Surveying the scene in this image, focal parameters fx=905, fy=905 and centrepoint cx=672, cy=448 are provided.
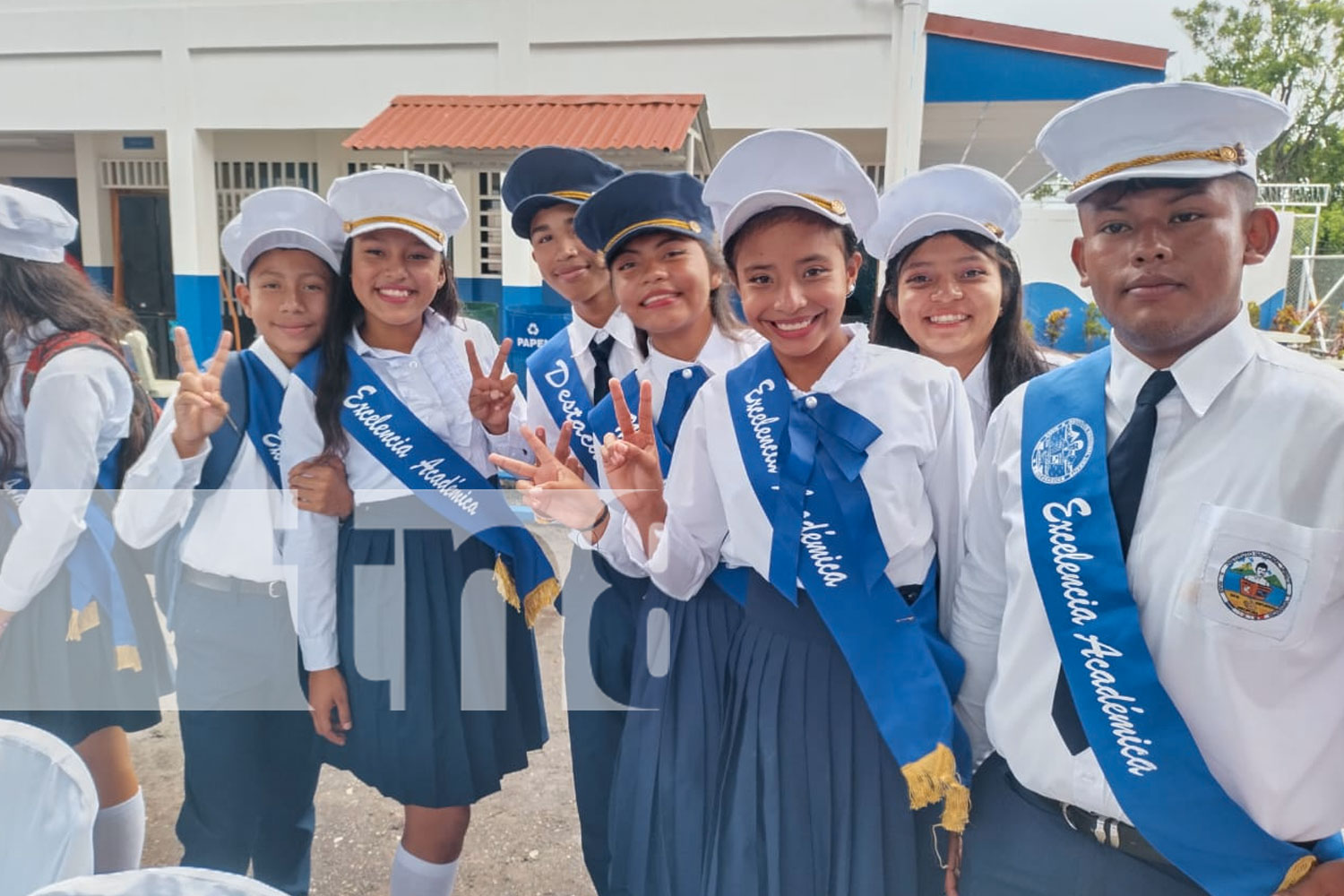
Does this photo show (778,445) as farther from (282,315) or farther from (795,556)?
(282,315)

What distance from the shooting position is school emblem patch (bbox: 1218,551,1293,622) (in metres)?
1.03

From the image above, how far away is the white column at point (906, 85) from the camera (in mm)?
7891

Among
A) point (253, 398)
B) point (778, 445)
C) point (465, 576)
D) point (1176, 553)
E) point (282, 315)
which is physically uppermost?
point (282, 315)

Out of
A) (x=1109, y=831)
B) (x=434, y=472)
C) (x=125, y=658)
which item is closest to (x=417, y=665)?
(x=434, y=472)

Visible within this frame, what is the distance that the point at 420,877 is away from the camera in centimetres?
205

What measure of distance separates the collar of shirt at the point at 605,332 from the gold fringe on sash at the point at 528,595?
1.75ft

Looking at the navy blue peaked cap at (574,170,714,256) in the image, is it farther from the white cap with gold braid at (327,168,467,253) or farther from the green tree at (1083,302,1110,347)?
the green tree at (1083,302,1110,347)

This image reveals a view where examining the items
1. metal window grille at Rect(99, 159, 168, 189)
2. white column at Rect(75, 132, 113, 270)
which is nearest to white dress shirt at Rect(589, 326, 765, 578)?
metal window grille at Rect(99, 159, 168, 189)

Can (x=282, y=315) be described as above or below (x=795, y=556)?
A: above

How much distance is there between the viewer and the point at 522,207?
224cm

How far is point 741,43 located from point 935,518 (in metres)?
7.77

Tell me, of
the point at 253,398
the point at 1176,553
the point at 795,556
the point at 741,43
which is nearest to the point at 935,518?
the point at 795,556

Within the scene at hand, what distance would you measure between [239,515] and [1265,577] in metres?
1.89

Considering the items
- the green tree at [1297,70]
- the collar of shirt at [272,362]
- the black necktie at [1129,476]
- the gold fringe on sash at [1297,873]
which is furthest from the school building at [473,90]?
the green tree at [1297,70]
